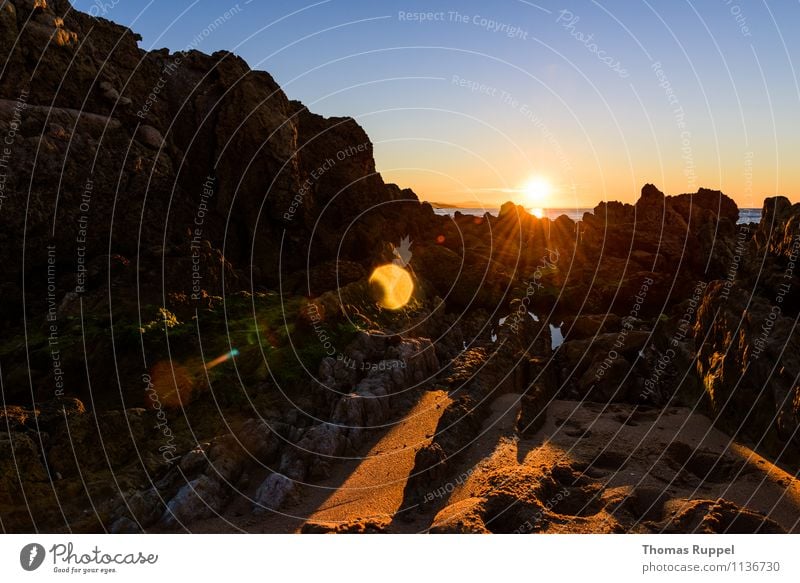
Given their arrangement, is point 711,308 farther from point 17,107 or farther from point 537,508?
point 17,107

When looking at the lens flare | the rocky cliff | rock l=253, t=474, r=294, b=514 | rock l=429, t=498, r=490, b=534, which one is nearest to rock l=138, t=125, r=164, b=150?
the rocky cliff

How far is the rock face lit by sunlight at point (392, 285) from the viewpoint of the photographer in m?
43.8

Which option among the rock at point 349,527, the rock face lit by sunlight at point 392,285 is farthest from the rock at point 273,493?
the rock face lit by sunlight at point 392,285

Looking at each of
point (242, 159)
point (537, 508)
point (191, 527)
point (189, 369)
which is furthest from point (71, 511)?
point (242, 159)

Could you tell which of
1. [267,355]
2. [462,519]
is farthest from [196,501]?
[267,355]

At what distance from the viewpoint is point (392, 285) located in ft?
156

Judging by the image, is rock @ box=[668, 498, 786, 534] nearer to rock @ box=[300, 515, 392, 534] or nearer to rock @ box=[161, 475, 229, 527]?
rock @ box=[300, 515, 392, 534]

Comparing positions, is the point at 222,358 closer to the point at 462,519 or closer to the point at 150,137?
the point at 462,519

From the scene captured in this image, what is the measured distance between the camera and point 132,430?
21344 mm

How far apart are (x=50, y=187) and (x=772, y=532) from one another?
38945 mm
